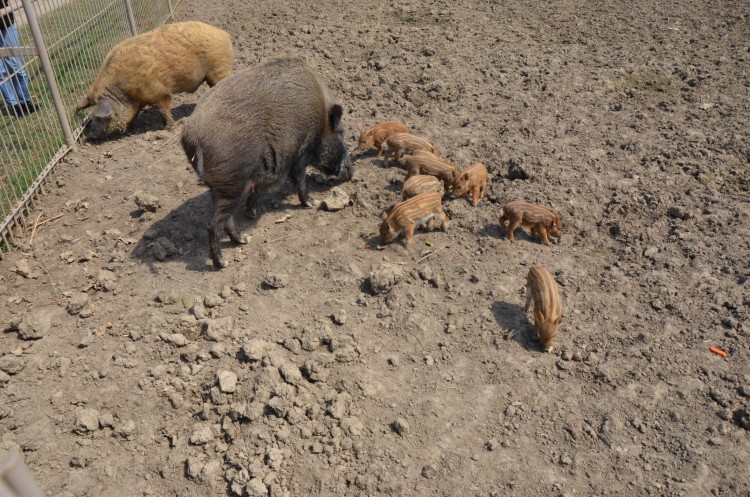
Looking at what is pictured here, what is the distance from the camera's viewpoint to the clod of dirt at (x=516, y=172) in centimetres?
600

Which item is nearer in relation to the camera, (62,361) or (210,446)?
(210,446)

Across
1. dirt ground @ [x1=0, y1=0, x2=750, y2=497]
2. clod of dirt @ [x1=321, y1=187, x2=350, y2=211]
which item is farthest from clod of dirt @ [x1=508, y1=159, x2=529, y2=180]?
clod of dirt @ [x1=321, y1=187, x2=350, y2=211]

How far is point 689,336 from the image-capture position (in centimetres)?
427

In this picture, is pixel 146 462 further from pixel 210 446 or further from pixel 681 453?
pixel 681 453

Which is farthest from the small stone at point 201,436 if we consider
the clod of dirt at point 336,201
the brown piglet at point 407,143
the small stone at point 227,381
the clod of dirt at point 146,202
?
the brown piglet at point 407,143

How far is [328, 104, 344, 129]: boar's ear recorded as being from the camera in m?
5.88

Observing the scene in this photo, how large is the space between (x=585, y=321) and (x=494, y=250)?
41.3 inches

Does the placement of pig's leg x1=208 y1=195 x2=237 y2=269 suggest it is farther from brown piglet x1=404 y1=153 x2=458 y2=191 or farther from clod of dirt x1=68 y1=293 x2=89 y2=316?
brown piglet x1=404 y1=153 x2=458 y2=191

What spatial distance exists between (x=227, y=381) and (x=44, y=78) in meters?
5.33

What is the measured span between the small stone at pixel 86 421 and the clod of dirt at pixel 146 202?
249 cm

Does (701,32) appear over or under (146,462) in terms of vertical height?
over

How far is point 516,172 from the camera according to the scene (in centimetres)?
604

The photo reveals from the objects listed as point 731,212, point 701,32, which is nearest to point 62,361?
point 731,212

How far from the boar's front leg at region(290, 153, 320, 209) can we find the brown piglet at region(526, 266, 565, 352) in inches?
102
